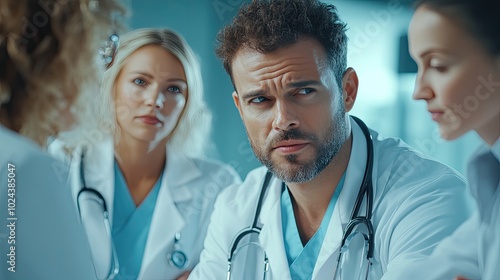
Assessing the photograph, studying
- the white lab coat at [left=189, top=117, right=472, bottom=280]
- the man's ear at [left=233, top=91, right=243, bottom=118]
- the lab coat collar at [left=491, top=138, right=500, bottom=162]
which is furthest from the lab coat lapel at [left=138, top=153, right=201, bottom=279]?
the lab coat collar at [left=491, top=138, right=500, bottom=162]

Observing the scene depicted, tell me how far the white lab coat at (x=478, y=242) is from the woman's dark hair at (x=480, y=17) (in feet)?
0.61

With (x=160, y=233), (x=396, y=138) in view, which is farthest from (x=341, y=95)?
(x=160, y=233)

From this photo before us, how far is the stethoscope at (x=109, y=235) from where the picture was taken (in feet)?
4.75

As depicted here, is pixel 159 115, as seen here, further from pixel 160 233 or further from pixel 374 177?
pixel 374 177

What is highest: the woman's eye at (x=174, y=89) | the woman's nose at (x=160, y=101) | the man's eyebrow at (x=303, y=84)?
the woman's eye at (x=174, y=89)

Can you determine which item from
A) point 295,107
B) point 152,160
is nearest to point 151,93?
point 152,160

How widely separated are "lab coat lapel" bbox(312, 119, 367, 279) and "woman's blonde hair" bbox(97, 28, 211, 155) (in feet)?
1.25

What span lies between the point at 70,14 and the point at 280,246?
743 mm

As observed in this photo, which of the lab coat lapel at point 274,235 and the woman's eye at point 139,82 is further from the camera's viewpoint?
the woman's eye at point 139,82

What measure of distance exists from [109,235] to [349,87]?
0.67 m

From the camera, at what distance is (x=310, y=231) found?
4.36 ft

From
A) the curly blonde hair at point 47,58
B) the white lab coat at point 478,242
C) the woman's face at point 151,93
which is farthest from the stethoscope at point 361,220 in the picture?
the curly blonde hair at point 47,58

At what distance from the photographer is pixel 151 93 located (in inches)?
57.0

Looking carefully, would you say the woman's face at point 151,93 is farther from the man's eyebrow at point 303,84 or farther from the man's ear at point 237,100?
the man's eyebrow at point 303,84
